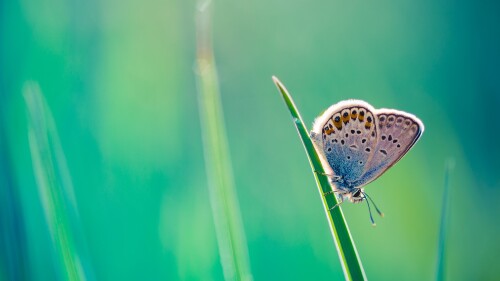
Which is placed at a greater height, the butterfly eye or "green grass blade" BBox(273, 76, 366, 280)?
the butterfly eye

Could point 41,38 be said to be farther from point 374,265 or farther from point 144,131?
point 374,265

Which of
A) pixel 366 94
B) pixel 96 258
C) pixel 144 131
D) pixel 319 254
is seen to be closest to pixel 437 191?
pixel 366 94

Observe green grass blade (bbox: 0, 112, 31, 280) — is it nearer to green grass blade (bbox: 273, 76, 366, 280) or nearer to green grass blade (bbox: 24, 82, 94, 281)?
green grass blade (bbox: 24, 82, 94, 281)

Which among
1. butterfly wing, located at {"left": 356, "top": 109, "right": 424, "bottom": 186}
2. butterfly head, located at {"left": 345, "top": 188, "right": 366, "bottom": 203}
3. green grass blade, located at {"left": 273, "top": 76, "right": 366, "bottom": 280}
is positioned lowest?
green grass blade, located at {"left": 273, "top": 76, "right": 366, "bottom": 280}

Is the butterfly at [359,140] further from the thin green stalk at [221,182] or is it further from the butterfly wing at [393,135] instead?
the thin green stalk at [221,182]

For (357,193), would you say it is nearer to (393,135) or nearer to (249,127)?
(393,135)

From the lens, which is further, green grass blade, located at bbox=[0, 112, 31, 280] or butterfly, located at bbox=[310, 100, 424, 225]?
butterfly, located at bbox=[310, 100, 424, 225]

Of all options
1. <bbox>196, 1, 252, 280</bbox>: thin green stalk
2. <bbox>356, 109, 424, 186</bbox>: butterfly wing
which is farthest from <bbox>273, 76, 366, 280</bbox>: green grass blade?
<bbox>356, 109, 424, 186</bbox>: butterfly wing
